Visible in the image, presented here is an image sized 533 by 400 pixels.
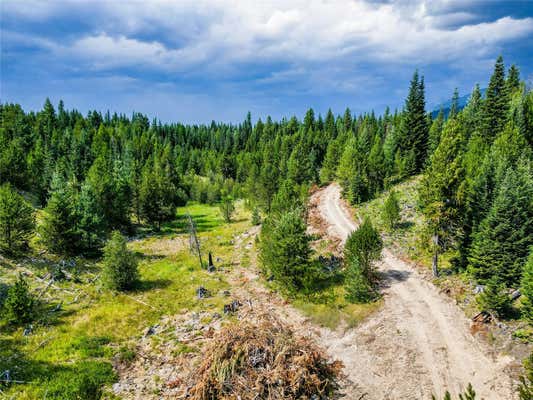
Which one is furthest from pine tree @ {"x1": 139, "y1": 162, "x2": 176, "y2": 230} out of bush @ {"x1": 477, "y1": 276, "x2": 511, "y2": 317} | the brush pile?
bush @ {"x1": 477, "y1": 276, "x2": 511, "y2": 317}

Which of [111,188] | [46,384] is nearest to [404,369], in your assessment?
[46,384]

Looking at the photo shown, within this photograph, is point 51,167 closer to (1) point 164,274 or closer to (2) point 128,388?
(1) point 164,274

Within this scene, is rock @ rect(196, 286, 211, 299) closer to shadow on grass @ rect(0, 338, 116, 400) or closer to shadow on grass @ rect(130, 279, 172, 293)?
shadow on grass @ rect(130, 279, 172, 293)

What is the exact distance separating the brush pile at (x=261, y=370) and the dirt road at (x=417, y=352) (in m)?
2.33

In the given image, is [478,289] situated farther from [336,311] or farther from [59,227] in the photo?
[59,227]

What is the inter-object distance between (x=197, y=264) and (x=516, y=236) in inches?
1352

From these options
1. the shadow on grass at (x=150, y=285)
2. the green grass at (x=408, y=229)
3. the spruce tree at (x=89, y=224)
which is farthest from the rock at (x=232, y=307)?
the spruce tree at (x=89, y=224)

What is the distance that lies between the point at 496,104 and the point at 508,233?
48251mm

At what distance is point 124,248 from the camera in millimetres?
35031

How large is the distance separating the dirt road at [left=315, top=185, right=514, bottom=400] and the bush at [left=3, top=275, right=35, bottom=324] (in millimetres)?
24479

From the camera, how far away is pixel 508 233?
26.9 m

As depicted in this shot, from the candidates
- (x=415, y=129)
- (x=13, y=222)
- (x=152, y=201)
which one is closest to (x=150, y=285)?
(x=13, y=222)

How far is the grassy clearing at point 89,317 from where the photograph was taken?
2033cm

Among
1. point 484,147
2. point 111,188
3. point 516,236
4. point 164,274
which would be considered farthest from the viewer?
point 111,188
